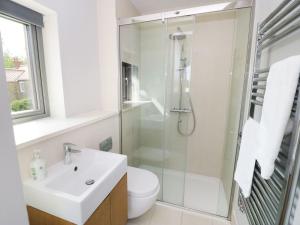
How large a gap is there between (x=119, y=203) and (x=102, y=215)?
9.0 inches

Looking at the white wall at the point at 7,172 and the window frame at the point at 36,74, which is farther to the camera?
the window frame at the point at 36,74

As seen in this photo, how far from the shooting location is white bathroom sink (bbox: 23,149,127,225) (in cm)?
81

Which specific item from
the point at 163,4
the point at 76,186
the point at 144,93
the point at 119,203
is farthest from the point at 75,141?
the point at 163,4

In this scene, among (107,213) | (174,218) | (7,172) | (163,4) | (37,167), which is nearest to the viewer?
(7,172)

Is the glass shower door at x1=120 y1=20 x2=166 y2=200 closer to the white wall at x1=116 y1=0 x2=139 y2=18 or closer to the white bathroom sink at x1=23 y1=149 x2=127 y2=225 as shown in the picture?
the white wall at x1=116 y1=0 x2=139 y2=18

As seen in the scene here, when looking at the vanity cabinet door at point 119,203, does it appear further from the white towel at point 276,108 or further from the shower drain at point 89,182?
the white towel at point 276,108

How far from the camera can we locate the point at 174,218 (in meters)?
1.69

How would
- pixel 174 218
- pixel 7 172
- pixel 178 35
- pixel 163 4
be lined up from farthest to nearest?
pixel 163 4
pixel 178 35
pixel 174 218
pixel 7 172

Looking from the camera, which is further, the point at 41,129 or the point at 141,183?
the point at 141,183

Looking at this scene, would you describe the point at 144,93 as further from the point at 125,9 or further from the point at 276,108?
the point at 276,108

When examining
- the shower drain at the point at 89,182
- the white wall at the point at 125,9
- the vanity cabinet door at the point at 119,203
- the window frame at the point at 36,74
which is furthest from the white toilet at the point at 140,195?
the white wall at the point at 125,9

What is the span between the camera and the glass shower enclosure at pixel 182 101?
76.8 inches

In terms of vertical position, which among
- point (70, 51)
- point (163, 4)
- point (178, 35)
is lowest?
point (70, 51)

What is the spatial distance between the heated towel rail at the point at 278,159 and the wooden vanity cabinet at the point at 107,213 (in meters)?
0.91
